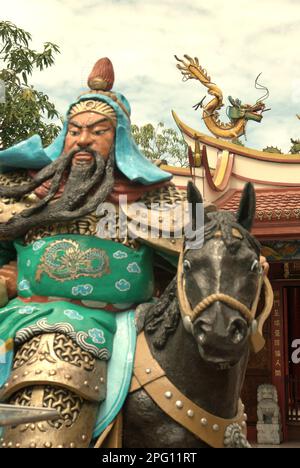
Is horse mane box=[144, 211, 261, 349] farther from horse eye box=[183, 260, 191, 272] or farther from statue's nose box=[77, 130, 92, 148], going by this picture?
statue's nose box=[77, 130, 92, 148]

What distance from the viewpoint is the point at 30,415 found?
2230 millimetres

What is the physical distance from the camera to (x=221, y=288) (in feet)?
7.61

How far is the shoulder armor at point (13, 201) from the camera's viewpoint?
3.19 meters

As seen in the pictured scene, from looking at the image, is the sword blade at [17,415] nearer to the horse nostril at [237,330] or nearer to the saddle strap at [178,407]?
the saddle strap at [178,407]

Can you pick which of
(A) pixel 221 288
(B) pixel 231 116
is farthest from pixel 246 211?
(B) pixel 231 116

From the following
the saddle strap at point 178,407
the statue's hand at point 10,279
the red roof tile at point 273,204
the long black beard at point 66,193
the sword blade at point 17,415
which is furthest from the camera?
the red roof tile at point 273,204

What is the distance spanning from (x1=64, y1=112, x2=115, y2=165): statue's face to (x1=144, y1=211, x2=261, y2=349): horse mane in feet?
2.73

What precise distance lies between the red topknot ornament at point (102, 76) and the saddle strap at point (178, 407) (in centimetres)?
151

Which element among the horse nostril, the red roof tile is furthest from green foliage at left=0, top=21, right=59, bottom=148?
the horse nostril

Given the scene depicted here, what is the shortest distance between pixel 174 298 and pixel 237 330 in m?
0.51

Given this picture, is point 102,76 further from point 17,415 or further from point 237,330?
point 17,415

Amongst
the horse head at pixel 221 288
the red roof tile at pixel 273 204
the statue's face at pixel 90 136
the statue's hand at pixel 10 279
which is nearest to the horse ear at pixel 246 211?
the horse head at pixel 221 288
